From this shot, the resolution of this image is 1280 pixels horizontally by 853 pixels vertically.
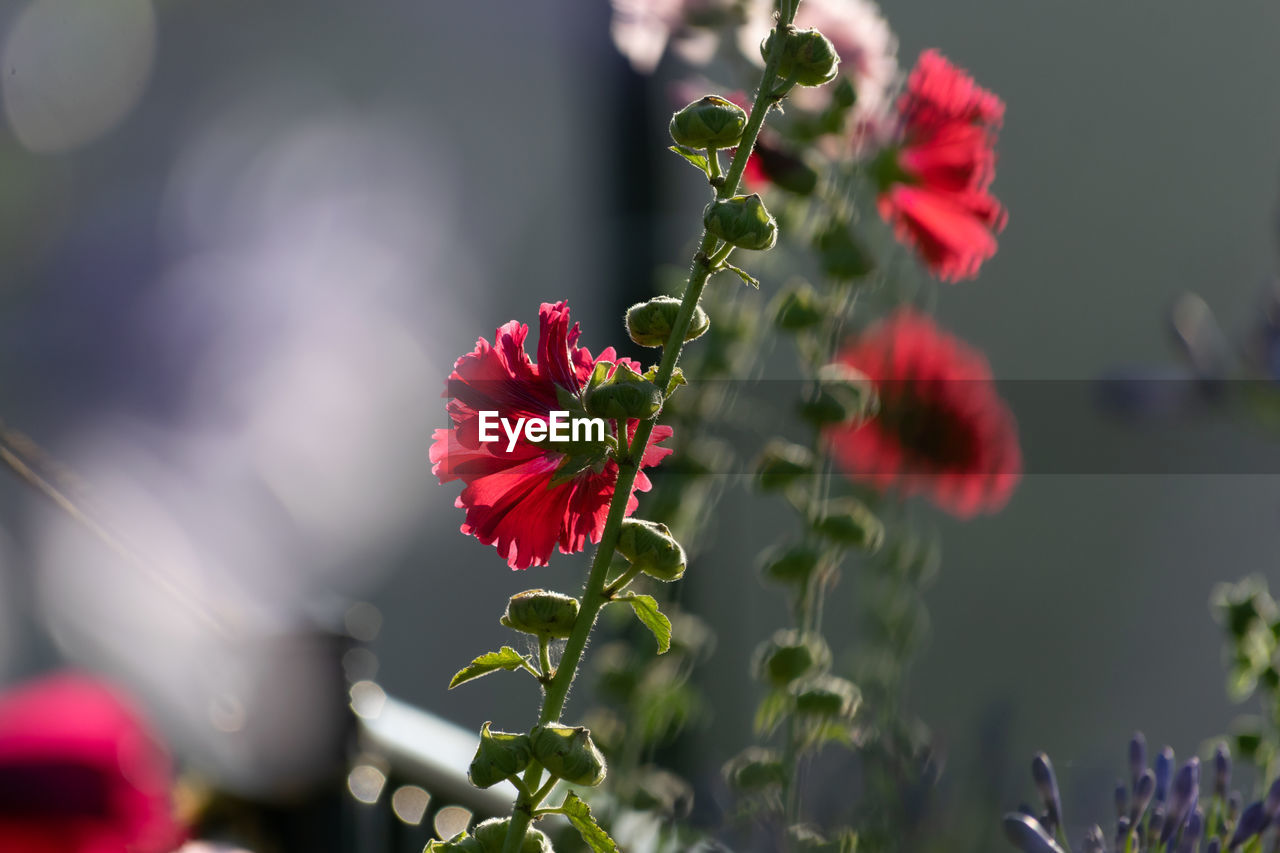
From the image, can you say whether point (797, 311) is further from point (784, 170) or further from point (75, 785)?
point (75, 785)

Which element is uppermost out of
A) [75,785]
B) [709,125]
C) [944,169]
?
[944,169]

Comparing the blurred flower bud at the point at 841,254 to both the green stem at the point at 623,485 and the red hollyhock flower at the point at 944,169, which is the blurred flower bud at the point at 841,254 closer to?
the red hollyhock flower at the point at 944,169

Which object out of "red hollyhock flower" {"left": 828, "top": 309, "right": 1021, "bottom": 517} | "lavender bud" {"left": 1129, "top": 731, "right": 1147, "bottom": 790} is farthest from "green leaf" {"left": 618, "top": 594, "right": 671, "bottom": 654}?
"red hollyhock flower" {"left": 828, "top": 309, "right": 1021, "bottom": 517}

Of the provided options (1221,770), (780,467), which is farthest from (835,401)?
(1221,770)

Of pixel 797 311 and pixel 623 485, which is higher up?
pixel 797 311

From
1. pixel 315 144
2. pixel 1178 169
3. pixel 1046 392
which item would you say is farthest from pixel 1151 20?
pixel 315 144

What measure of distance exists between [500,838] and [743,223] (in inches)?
3.5

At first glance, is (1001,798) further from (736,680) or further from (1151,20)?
(736,680)

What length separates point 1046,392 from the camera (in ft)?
3.13

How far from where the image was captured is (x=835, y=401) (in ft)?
1.01

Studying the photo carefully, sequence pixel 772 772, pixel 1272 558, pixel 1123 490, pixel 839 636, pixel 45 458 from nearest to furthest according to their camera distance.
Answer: pixel 45 458
pixel 772 772
pixel 1272 558
pixel 1123 490
pixel 839 636

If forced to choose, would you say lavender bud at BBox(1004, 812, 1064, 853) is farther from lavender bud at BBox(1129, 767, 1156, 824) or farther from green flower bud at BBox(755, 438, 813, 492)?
green flower bud at BBox(755, 438, 813, 492)

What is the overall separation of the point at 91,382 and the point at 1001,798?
0.94m

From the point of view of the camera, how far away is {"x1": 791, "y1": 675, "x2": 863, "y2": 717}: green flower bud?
0.30m
